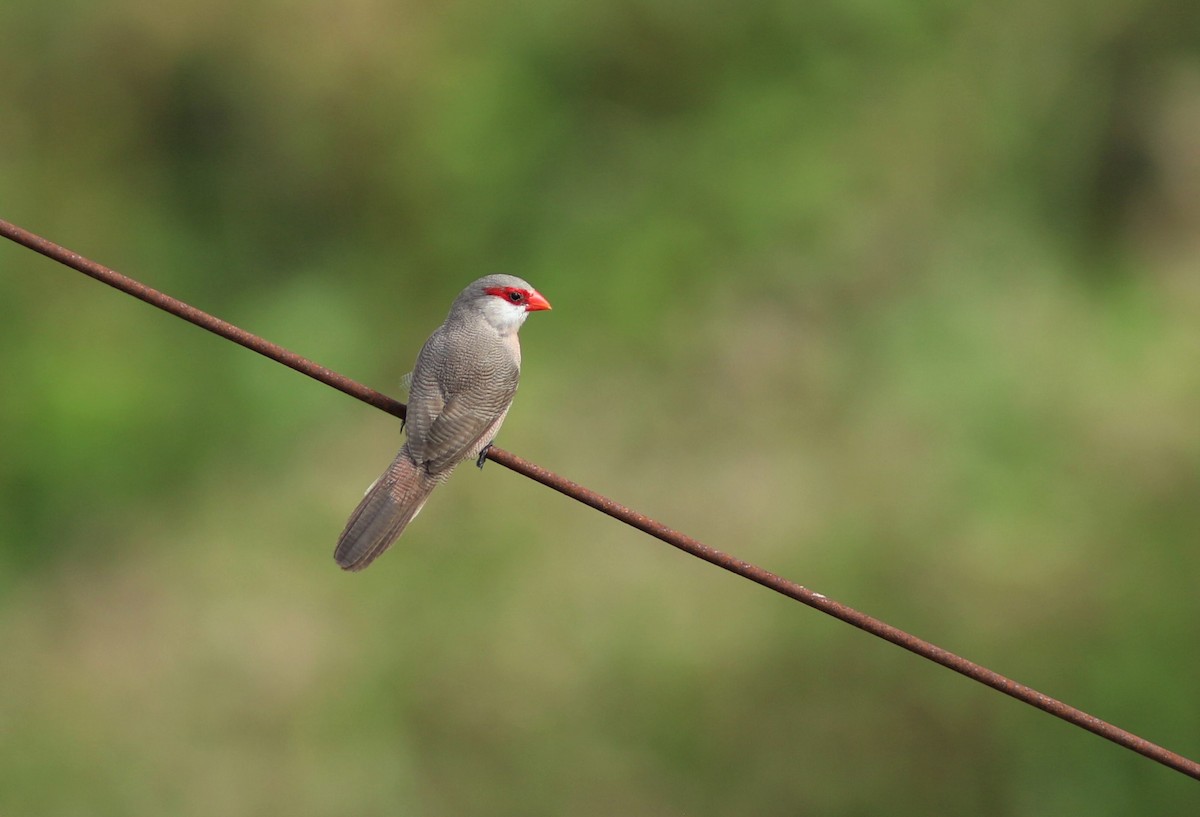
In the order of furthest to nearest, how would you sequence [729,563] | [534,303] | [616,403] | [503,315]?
[616,403] < [534,303] < [503,315] < [729,563]

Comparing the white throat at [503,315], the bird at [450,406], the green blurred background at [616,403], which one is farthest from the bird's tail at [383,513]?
the green blurred background at [616,403]

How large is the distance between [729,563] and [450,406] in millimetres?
2056

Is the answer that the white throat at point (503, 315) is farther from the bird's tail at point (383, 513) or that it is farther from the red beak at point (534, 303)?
the bird's tail at point (383, 513)

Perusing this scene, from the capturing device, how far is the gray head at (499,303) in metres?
5.82

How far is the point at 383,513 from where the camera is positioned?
480 centimetres

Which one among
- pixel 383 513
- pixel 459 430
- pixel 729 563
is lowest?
pixel 383 513

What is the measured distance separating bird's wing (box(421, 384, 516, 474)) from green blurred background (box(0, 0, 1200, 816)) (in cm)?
398

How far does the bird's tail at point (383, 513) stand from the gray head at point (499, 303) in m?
0.93

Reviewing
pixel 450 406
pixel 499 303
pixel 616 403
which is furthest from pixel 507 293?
pixel 616 403

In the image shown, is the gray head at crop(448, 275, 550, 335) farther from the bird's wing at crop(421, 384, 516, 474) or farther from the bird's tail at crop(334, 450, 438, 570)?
the bird's tail at crop(334, 450, 438, 570)

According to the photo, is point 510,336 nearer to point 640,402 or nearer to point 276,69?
point 640,402

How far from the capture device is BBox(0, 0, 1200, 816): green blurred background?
8719mm

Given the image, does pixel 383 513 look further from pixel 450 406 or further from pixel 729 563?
pixel 729 563

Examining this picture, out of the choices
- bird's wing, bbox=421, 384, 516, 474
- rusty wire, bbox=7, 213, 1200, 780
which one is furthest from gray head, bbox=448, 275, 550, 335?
rusty wire, bbox=7, 213, 1200, 780
